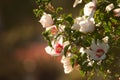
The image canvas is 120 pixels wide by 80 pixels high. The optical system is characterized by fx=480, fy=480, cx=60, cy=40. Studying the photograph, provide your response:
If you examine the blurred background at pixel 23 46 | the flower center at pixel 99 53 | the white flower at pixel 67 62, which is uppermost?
the flower center at pixel 99 53

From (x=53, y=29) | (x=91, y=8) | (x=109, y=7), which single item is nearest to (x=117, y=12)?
(x=109, y=7)

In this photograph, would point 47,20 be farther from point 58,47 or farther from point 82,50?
point 82,50

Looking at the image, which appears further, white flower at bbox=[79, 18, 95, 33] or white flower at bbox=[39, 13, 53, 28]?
white flower at bbox=[39, 13, 53, 28]

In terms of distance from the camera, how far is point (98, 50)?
348cm

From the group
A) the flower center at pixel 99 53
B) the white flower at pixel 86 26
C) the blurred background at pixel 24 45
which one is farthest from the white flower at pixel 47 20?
the blurred background at pixel 24 45

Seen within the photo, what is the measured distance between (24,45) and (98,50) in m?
11.9

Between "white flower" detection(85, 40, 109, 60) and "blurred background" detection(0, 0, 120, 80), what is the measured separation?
309 inches

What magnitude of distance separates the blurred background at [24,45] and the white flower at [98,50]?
786 cm

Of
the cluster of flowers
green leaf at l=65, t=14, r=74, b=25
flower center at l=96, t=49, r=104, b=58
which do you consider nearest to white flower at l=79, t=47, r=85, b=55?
the cluster of flowers

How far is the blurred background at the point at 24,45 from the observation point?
13148mm

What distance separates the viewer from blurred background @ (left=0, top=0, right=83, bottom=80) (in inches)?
518

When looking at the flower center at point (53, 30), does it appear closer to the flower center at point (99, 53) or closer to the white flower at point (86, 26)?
the white flower at point (86, 26)

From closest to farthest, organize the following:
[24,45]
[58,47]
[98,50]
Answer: [98,50], [58,47], [24,45]

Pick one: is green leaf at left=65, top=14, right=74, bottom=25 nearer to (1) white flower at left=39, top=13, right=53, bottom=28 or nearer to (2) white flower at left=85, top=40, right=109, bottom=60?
(1) white flower at left=39, top=13, right=53, bottom=28
